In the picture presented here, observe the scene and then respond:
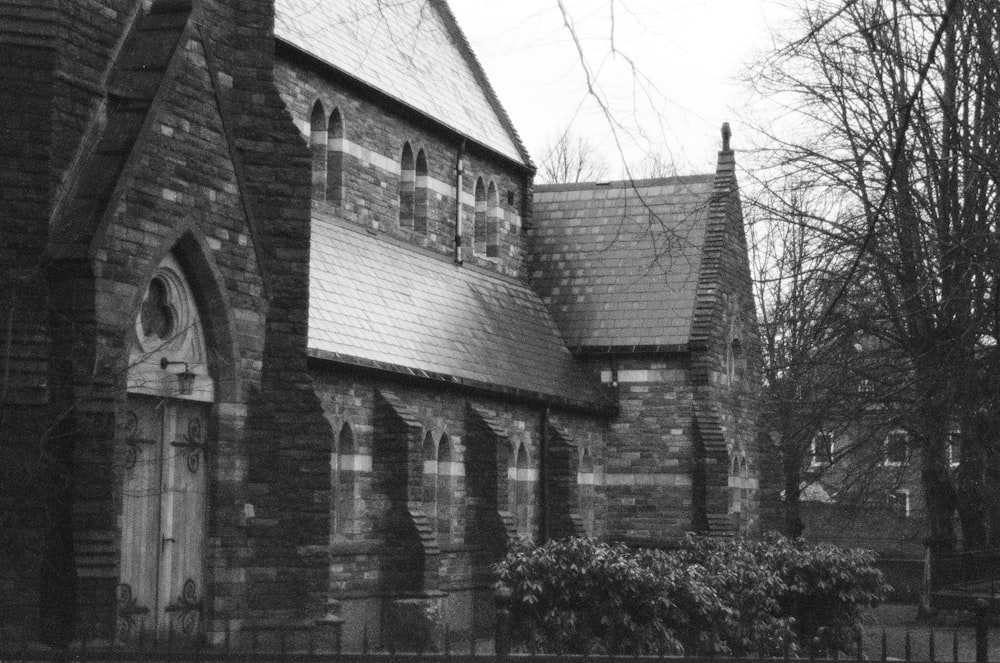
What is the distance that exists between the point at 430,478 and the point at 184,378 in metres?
11.4

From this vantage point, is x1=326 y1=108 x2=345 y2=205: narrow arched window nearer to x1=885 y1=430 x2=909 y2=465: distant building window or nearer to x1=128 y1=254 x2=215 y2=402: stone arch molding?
x1=885 y1=430 x2=909 y2=465: distant building window

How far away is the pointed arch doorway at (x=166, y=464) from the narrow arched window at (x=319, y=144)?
11715mm

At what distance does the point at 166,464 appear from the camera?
594 inches

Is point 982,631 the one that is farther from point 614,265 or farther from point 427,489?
point 614,265

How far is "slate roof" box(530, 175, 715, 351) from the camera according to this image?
33.5m

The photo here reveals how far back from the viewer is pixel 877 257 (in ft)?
80.7

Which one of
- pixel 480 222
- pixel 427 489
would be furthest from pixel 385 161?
pixel 427 489

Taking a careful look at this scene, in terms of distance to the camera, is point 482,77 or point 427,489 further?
point 482,77

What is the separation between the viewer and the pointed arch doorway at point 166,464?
14609mm

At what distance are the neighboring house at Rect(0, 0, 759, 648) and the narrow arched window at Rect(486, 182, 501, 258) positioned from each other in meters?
0.07

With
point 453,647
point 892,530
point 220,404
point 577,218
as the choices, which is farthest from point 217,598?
point 892,530

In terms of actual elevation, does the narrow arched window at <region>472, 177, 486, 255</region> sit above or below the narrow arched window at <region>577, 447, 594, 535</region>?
above

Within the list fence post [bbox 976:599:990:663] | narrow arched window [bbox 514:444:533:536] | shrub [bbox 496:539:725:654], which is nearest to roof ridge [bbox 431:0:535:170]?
narrow arched window [bbox 514:444:533:536]

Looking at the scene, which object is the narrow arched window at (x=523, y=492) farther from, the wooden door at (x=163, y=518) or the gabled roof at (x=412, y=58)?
the wooden door at (x=163, y=518)
